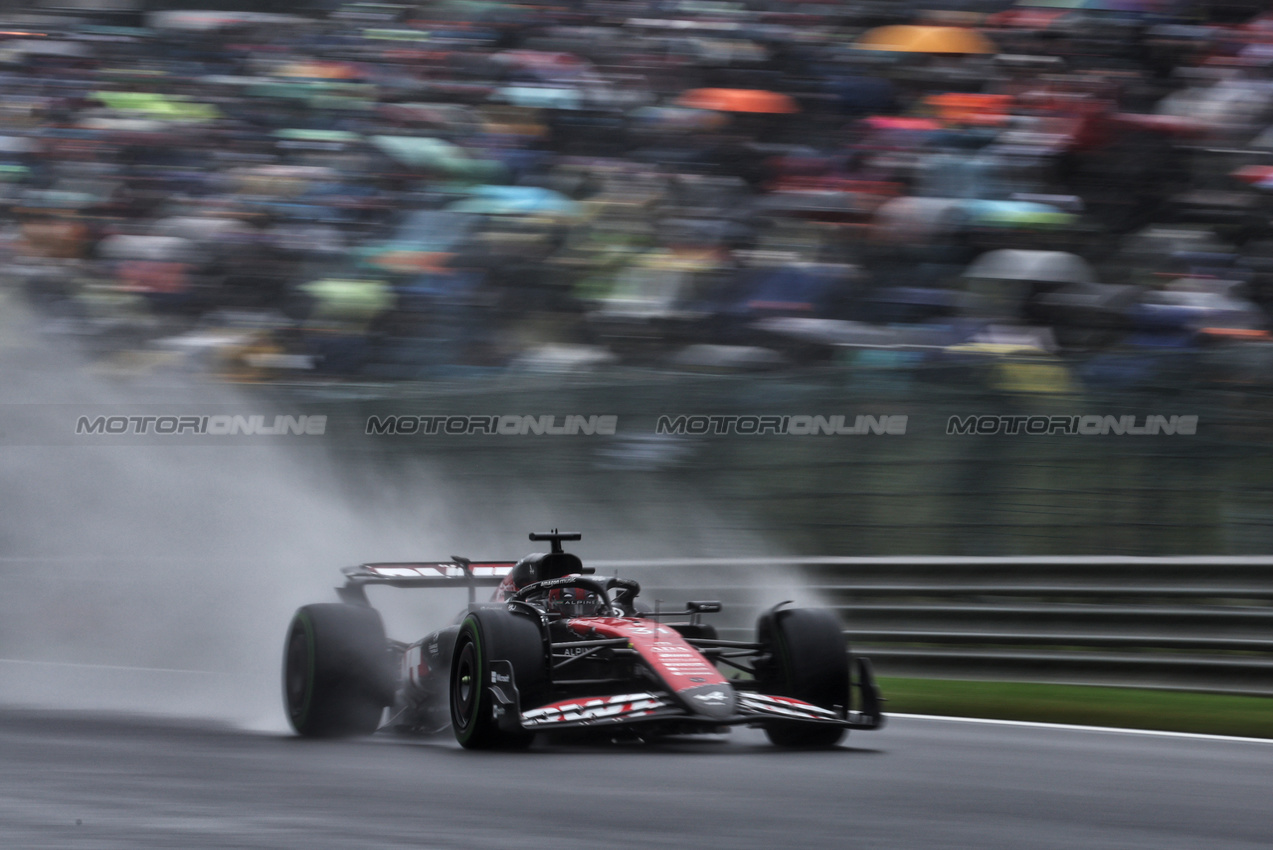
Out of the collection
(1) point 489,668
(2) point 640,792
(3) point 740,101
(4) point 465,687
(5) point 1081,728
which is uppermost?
(3) point 740,101

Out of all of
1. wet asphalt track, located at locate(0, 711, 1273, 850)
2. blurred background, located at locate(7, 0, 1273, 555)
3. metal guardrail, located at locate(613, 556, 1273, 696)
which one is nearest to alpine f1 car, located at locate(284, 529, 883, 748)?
wet asphalt track, located at locate(0, 711, 1273, 850)

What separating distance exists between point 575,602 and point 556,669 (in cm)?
43

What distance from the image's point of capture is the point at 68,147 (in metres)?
16.8

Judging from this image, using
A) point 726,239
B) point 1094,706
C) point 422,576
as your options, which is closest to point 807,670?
point 1094,706

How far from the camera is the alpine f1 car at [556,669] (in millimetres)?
6828

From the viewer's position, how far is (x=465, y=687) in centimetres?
726

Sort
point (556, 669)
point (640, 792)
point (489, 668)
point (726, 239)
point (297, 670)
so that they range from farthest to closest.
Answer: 1. point (726, 239)
2. point (297, 670)
3. point (556, 669)
4. point (489, 668)
5. point (640, 792)

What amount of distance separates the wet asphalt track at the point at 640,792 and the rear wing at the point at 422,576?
3.12 feet

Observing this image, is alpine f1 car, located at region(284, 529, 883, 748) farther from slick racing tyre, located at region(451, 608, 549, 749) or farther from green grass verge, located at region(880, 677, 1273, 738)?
green grass verge, located at region(880, 677, 1273, 738)

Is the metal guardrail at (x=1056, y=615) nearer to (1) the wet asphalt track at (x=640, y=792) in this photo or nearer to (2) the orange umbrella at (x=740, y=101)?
(1) the wet asphalt track at (x=640, y=792)

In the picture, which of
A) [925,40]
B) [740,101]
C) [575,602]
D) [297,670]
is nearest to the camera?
[575,602]

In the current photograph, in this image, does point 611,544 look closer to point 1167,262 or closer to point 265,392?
point 265,392

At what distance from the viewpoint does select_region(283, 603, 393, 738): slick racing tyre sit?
311 inches

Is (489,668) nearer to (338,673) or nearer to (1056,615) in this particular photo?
(338,673)
